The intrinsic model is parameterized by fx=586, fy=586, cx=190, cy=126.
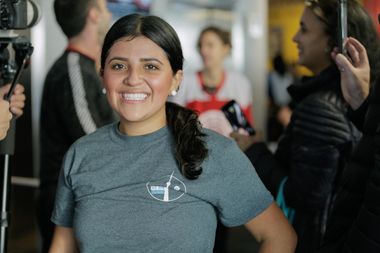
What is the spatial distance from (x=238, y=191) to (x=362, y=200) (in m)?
0.35

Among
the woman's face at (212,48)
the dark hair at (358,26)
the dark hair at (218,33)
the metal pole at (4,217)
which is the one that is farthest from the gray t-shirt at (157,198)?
the dark hair at (218,33)

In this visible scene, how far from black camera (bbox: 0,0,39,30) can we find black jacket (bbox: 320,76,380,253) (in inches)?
42.2

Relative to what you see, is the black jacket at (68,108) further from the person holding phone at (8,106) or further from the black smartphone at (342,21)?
the black smartphone at (342,21)

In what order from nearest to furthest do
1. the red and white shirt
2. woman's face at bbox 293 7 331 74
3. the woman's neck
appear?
woman's face at bbox 293 7 331 74, the red and white shirt, the woman's neck

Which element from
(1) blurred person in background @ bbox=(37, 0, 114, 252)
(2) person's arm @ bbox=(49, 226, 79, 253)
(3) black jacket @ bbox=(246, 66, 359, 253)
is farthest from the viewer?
(1) blurred person in background @ bbox=(37, 0, 114, 252)

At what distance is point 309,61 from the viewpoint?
2295 millimetres

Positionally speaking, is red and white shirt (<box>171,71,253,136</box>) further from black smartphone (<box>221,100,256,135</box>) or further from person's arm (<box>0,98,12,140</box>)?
person's arm (<box>0,98,12,140</box>)

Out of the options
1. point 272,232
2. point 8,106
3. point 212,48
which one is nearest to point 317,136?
point 272,232

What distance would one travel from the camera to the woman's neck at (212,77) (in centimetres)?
385

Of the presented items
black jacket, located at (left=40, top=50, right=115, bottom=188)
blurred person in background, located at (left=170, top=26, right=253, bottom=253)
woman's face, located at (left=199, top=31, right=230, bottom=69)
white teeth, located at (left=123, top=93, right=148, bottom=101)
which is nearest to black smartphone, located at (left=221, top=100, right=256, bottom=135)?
black jacket, located at (left=40, top=50, right=115, bottom=188)

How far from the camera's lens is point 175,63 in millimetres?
1587

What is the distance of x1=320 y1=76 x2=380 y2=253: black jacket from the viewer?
4.61ft

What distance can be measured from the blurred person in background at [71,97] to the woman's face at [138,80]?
3.10 feet

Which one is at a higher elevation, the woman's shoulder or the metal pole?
the woman's shoulder
